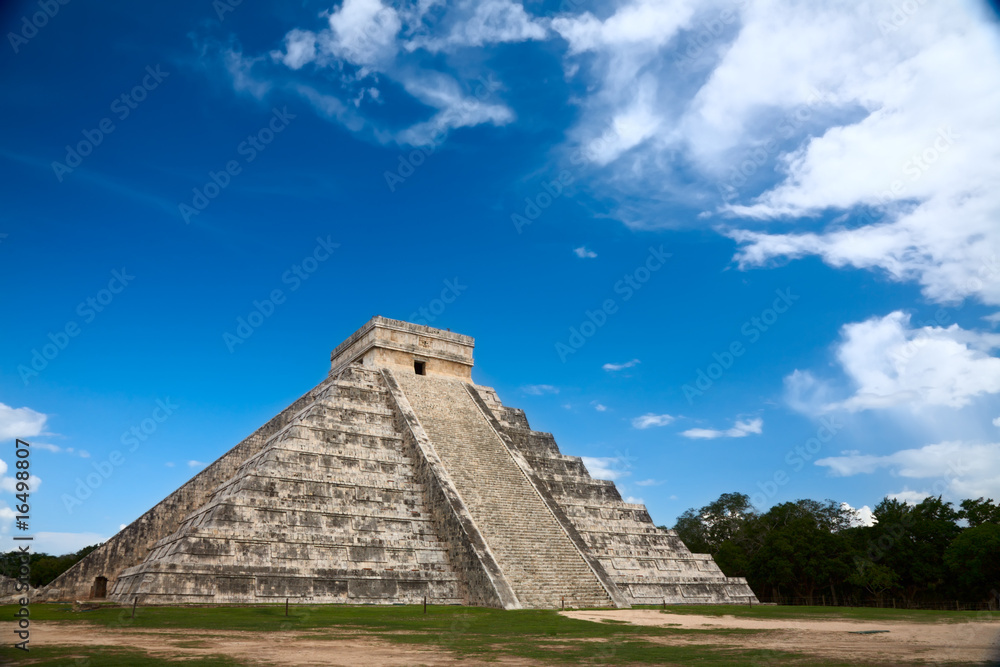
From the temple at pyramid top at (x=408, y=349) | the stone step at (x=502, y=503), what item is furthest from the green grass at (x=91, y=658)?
the temple at pyramid top at (x=408, y=349)

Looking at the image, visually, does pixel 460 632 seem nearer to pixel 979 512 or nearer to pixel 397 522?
pixel 397 522

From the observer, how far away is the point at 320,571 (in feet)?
52.0

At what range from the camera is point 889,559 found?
3188 centimetres

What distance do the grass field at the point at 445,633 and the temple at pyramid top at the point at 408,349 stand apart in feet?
36.1

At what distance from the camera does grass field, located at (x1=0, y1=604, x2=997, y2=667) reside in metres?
7.63

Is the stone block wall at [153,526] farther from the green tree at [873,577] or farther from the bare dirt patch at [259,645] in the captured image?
the green tree at [873,577]

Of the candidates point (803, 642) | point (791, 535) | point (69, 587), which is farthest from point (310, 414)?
point (791, 535)

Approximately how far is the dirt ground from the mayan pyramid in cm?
306

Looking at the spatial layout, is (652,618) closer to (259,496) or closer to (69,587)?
(259,496)

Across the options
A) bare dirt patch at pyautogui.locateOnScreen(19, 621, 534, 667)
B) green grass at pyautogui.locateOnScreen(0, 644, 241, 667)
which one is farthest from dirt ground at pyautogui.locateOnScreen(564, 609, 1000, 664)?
green grass at pyautogui.locateOnScreen(0, 644, 241, 667)

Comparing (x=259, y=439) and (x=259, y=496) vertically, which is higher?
(x=259, y=439)

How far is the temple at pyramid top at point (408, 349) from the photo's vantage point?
81.3 feet

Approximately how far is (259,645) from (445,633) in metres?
2.94

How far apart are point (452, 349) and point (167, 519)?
11403 millimetres
